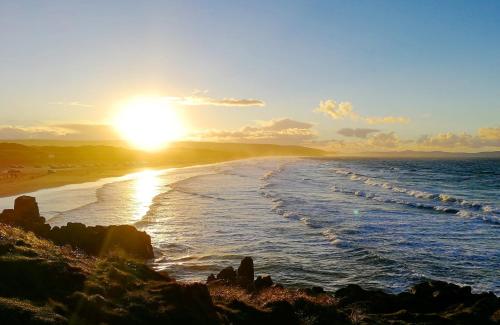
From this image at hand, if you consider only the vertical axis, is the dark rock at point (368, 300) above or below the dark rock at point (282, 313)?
below

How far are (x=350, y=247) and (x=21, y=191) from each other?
5242 cm

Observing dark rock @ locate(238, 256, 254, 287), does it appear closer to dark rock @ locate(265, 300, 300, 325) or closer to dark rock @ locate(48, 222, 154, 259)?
dark rock @ locate(265, 300, 300, 325)

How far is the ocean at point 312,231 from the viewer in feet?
83.7

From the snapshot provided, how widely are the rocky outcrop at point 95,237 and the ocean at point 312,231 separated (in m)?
1.67

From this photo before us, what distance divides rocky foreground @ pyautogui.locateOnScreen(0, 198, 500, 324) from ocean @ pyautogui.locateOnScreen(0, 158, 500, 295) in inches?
184

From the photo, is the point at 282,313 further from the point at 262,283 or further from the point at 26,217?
the point at 26,217

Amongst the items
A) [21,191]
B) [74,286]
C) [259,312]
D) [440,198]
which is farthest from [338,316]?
[21,191]

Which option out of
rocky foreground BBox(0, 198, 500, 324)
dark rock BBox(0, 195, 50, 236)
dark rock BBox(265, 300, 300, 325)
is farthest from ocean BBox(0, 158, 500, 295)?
dark rock BBox(265, 300, 300, 325)

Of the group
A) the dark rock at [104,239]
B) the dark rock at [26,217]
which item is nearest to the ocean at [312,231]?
the dark rock at [104,239]

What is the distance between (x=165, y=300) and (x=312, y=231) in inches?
915

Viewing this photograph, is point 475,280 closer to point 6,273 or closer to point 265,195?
point 6,273

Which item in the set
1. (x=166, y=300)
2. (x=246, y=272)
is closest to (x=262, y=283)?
(x=246, y=272)

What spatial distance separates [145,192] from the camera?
217ft

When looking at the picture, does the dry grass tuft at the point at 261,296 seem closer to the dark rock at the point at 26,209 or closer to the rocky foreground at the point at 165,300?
the rocky foreground at the point at 165,300
